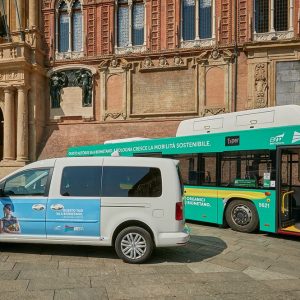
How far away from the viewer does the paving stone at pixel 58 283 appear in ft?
16.2

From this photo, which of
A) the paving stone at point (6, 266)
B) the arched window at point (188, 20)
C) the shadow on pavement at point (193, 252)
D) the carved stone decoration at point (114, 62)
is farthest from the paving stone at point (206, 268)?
the carved stone decoration at point (114, 62)

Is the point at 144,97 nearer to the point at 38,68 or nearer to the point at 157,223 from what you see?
the point at 38,68

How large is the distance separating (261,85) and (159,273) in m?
16.5

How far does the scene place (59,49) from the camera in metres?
23.6

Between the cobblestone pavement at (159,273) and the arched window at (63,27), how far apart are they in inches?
740

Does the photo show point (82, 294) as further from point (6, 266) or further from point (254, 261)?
point (254, 261)

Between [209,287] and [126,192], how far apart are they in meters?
2.17

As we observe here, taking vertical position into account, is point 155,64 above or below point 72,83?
above

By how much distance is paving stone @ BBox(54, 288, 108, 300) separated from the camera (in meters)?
4.58

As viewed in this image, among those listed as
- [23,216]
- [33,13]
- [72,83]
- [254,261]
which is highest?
[33,13]

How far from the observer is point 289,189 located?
9.06 metres

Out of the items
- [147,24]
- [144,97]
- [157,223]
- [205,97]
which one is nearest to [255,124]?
[157,223]

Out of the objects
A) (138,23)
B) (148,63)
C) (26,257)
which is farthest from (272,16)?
(26,257)

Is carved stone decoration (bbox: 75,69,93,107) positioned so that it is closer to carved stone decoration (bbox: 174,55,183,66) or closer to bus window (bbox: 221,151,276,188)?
carved stone decoration (bbox: 174,55,183,66)
